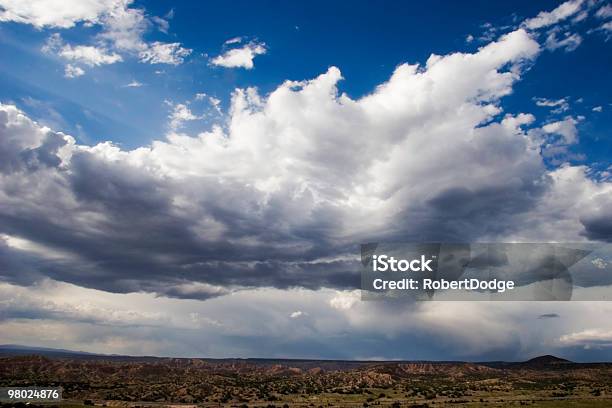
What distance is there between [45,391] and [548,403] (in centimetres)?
13832

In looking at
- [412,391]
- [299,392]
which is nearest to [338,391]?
[299,392]

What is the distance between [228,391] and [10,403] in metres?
71.0

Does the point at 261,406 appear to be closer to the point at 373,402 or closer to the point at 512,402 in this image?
the point at 373,402

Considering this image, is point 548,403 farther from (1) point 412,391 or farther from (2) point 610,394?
(1) point 412,391

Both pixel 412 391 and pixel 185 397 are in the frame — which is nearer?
pixel 185 397

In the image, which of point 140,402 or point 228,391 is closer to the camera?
point 140,402

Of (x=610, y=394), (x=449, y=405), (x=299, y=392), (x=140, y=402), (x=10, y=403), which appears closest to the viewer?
(x=10, y=403)

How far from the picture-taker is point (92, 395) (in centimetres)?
16150

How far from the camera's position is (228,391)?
17562 centimetres

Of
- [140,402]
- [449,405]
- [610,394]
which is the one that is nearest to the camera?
[449,405]

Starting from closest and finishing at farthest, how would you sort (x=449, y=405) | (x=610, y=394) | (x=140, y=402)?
(x=449, y=405), (x=140, y=402), (x=610, y=394)

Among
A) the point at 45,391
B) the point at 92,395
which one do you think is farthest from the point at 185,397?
the point at 45,391

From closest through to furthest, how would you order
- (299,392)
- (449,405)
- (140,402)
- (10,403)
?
(10,403) → (449,405) → (140,402) → (299,392)

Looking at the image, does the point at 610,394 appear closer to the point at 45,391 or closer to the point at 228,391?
the point at 228,391
